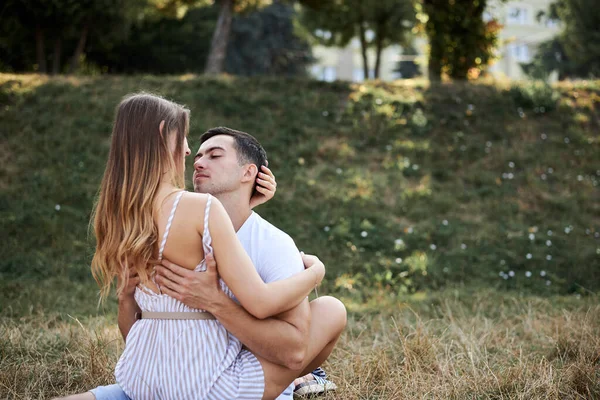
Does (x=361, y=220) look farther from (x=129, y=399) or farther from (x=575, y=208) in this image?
(x=129, y=399)

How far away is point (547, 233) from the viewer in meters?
8.20

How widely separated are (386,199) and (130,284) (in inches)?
250

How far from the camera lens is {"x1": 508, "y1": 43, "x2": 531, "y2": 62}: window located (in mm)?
46438

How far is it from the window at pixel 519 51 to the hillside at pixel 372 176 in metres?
36.8

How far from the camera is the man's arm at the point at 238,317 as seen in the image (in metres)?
2.56

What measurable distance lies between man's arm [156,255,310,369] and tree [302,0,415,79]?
14.8 meters

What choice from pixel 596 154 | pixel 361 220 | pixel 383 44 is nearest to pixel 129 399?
pixel 361 220

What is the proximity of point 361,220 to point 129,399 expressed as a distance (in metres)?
5.81

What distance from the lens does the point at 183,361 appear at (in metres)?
2.58

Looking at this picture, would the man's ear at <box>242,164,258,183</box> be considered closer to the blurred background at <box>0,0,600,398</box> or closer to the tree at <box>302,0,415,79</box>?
the blurred background at <box>0,0,600,398</box>

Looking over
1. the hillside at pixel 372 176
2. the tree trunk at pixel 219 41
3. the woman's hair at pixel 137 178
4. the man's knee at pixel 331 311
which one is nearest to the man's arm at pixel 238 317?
the woman's hair at pixel 137 178

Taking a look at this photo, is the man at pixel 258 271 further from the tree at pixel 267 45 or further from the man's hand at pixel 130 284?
the tree at pixel 267 45

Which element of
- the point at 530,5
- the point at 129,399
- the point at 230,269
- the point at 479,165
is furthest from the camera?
the point at 530,5

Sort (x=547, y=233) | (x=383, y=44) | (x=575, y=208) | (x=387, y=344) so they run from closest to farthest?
(x=387, y=344) < (x=547, y=233) < (x=575, y=208) < (x=383, y=44)
